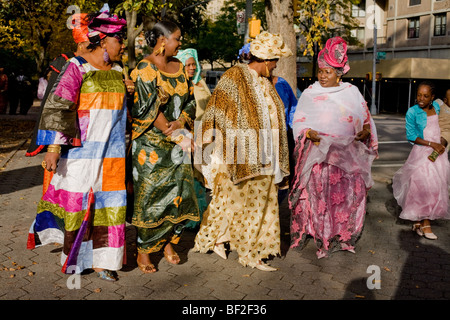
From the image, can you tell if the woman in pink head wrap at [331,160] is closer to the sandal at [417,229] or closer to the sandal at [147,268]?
the sandal at [417,229]

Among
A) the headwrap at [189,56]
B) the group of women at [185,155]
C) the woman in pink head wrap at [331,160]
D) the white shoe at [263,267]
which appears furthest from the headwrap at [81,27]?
the white shoe at [263,267]

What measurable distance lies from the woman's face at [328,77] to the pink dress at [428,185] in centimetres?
154

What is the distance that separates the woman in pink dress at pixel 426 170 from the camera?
6.13 metres

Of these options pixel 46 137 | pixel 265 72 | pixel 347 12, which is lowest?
pixel 46 137

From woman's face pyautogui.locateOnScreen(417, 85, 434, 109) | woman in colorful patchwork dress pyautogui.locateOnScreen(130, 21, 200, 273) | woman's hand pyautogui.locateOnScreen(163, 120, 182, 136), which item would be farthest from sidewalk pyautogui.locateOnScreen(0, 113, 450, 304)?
woman's face pyautogui.locateOnScreen(417, 85, 434, 109)

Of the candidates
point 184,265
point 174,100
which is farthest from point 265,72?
point 184,265

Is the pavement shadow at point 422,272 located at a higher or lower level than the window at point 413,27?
lower

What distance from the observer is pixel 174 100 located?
4.66 m

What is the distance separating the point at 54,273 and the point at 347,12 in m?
37.1

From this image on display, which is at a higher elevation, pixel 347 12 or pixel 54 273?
pixel 347 12

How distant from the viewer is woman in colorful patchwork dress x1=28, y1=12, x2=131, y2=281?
4105 mm

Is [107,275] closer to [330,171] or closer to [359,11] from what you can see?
[330,171]

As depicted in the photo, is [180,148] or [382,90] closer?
[180,148]
